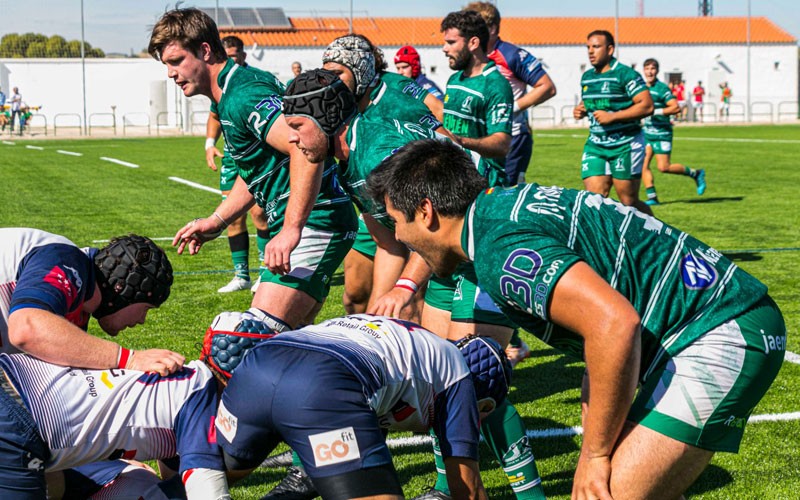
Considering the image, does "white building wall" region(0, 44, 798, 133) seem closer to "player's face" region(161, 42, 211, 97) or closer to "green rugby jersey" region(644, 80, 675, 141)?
A: "green rugby jersey" region(644, 80, 675, 141)

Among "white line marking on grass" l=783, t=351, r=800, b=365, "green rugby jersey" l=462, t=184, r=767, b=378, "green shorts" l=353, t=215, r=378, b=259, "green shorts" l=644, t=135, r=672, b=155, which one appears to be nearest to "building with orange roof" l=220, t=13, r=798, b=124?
"green shorts" l=644, t=135, r=672, b=155

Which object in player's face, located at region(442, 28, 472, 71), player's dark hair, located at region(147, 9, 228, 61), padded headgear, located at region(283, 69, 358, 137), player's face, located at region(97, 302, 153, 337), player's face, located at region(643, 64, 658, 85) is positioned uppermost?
player's face, located at region(643, 64, 658, 85)

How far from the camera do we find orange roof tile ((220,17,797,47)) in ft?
195

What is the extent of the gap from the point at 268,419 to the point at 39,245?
141 cm

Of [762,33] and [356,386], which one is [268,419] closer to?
[356,386]

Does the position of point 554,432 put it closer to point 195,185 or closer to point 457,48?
point 457,48

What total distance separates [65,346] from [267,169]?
1991 millimetres

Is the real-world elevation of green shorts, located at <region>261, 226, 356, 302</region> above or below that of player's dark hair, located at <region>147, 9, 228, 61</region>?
below

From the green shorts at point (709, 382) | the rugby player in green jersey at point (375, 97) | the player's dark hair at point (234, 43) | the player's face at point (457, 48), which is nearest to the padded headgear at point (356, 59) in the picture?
the rugby player in green jersey at point (375, 97)

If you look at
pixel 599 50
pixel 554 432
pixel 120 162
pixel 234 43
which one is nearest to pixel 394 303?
pixel 554 432

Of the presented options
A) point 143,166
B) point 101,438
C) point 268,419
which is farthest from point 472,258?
point 143,166

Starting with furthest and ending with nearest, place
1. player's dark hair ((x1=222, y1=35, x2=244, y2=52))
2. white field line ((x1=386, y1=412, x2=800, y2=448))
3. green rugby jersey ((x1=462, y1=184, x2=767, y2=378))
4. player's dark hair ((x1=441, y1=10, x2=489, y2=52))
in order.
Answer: player's dark hair ((x1=222, y1=35, x2=244, y2=52)), player's dark hair ((x1=441, y1=10, x2=489, y2=52)), white field line ((x1=386, y1=412, x2=800, y2=448)), green rugby jersey ((x1=462, y1=184, x2=767, y2=378))

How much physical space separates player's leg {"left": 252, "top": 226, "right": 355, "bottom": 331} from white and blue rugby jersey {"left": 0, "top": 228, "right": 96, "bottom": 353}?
1.12 meters

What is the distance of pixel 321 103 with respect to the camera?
455 centimetres
